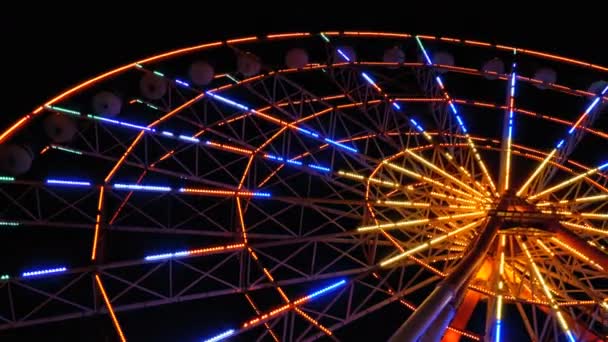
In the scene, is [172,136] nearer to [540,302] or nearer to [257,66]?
[257,66]

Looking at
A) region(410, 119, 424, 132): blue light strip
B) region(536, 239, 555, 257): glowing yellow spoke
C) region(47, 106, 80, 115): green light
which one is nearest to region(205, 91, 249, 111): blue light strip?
region(47, 106, 80, 115): green light

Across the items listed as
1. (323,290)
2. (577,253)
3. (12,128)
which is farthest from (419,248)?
(12,128)

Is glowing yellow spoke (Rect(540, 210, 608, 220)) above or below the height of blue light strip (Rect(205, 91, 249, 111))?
below

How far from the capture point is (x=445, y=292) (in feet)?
31.1

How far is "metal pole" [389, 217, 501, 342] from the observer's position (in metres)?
7.68

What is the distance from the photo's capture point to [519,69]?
18.2 metres

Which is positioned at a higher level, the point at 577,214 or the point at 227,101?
the point at 227,101

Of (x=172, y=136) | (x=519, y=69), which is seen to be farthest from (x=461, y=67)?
(x=172, y=136)

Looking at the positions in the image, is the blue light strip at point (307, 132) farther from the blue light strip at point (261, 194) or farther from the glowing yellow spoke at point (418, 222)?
the glowing yellow spoke at point (418, 222)

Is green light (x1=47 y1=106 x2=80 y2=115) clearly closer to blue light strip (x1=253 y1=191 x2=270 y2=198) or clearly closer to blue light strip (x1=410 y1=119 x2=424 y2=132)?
blue light strip (x1=253 y1=191 x2=270 y2=198)

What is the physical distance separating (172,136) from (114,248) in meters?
7.61

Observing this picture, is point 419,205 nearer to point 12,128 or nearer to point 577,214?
point 577,214

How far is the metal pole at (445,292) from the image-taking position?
768cm

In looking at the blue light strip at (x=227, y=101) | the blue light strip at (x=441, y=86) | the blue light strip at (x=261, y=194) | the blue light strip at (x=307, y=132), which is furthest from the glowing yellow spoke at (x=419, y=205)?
the blue light strip at (x=227, y=101)
